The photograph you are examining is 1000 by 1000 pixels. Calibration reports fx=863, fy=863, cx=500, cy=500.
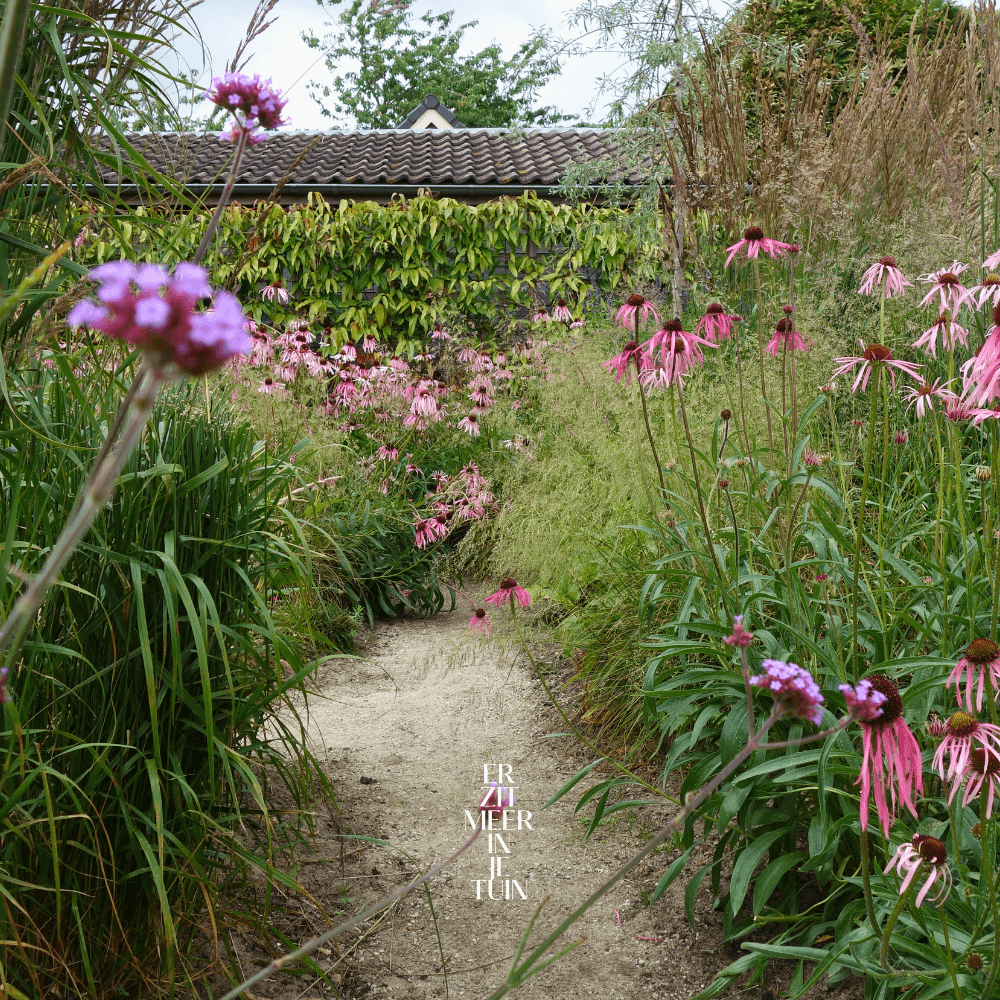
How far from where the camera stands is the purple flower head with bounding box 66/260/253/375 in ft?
1.17

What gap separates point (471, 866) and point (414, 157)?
31.8 feet

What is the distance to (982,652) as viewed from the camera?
1111 mm

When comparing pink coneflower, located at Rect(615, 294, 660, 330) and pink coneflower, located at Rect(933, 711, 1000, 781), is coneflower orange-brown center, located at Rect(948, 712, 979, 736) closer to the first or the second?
pink coneflower, located at Rect(933, 711, 1000, 781)

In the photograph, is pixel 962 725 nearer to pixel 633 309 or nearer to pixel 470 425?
pixel 633 309

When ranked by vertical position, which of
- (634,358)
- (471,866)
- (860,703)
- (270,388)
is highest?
(634,358)

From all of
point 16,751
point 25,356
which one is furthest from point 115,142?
point 16,751

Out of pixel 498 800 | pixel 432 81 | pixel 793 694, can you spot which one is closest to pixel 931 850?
pixel 793 694

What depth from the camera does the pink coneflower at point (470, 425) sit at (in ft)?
17.0

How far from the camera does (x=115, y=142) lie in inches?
54.3

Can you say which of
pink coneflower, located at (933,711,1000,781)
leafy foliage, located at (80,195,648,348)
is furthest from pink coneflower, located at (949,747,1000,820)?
leafy foliage, located at (80,195,648,348)

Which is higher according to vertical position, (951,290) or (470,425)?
(951,290)

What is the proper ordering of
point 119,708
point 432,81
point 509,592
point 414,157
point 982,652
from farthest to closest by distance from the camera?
point 432,81 → point 414,157 → point 509,592 → point 119,708 → point 982,652

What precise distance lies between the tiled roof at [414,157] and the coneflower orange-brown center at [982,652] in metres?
7.42

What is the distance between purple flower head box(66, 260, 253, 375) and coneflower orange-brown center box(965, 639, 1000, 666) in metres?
1.06
